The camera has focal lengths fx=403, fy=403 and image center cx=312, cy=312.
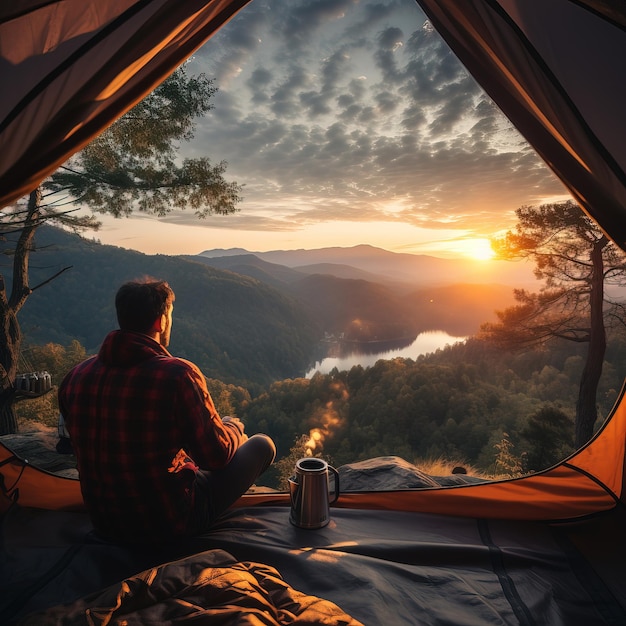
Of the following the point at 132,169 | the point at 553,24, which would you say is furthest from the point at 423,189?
the point at 553,24

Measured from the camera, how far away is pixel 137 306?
146 centimetres

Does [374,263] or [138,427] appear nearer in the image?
[138,427]

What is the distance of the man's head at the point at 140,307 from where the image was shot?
57.1 inches

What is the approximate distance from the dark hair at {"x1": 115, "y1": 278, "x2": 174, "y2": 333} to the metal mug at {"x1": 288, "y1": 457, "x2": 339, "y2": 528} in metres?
0.92

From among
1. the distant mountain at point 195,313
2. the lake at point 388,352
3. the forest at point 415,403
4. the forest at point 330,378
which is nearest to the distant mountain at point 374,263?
the lake at point 388,352

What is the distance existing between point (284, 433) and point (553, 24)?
28688mm

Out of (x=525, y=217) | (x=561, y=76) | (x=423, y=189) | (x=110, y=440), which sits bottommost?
(x=110, y=440)

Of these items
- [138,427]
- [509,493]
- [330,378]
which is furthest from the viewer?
[330,378]

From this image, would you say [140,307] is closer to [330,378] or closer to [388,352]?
[330,378]

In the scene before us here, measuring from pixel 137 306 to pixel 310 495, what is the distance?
1.12 m

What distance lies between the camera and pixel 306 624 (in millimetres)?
1021

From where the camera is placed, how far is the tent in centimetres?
143

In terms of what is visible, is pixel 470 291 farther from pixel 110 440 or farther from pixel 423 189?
pixel 110 440

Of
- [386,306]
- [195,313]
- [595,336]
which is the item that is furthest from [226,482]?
[386,306]
